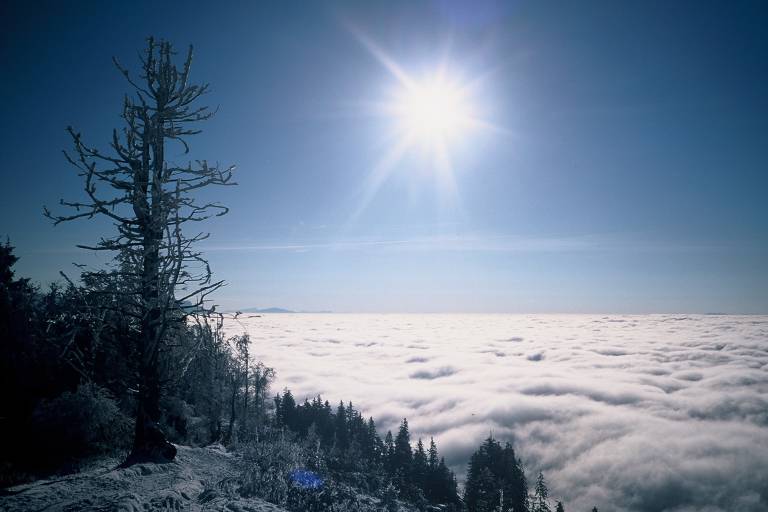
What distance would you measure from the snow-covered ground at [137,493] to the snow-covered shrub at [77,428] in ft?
30.9

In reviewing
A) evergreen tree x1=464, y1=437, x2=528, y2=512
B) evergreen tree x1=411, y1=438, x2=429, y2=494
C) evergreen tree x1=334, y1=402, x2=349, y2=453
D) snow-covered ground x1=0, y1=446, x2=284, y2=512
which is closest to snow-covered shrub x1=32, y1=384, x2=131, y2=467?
snow-covered ground x1=0, y1=446, x2=284, y2=512

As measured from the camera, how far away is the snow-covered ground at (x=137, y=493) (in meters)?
5.62

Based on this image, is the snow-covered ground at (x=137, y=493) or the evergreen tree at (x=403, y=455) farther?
the evergreen tree at (x=403, y=455)

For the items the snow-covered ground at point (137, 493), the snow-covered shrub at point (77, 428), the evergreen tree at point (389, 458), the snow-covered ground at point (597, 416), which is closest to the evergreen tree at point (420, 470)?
the evergreen tree at point (389, 458)

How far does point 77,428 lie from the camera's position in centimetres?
1481

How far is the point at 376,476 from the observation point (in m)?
44.8

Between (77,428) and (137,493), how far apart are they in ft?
42.9

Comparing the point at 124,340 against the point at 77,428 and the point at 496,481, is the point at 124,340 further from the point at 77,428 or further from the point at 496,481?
the point at 496,481

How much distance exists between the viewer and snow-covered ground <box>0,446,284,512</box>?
18.5 ft

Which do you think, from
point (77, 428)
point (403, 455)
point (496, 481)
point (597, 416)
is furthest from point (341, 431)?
point (597, 416)

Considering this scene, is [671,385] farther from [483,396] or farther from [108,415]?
[108,415]

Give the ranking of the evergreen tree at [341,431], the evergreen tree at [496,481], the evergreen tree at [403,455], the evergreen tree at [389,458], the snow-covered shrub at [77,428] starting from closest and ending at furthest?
the snow-covered shrub at [77,428] < the evergreen tree at [496,481] < the evergreen tree at [403,455] < the evergreen tree at [389,458] < the evergreen tree at [341,431]

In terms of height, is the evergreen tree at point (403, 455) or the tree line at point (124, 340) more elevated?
the tree line at point (124, 340)

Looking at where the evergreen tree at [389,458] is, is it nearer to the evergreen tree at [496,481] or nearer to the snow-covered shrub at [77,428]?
the evergreen tree at [496,481]
